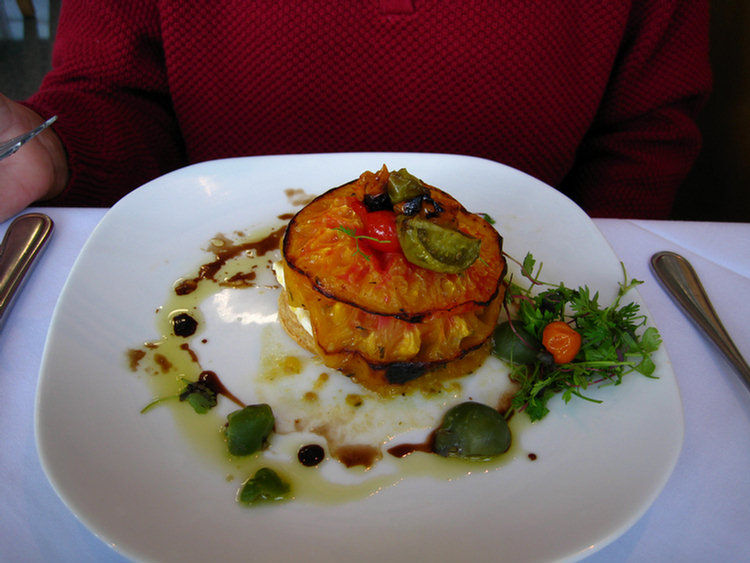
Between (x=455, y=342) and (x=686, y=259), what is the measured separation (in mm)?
1113

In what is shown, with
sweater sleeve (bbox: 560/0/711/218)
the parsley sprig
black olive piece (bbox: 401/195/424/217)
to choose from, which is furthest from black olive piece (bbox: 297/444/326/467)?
sweater sleeve (bbox: 560/0/711/218)

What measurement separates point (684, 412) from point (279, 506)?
130 centimetres

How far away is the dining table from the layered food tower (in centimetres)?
70

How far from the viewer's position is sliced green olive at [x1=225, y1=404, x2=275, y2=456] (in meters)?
1.54

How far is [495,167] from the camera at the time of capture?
2344 millimetres

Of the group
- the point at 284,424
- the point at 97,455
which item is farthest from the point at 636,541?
the point at 97,455

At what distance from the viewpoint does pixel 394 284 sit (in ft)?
5.36

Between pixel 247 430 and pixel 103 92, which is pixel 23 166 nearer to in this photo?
pixel 103 92

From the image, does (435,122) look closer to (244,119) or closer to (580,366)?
(244,119)

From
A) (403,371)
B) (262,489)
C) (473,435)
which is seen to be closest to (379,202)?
(403,371)

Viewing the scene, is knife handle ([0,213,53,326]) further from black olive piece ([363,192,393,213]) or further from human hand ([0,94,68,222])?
black olive piece ([363,192,393,213])

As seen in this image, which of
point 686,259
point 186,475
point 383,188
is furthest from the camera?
point 686,259

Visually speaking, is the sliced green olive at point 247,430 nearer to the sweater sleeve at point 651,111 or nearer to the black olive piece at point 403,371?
the black olive piece at point 403,371

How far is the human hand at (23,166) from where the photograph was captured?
2.00m
